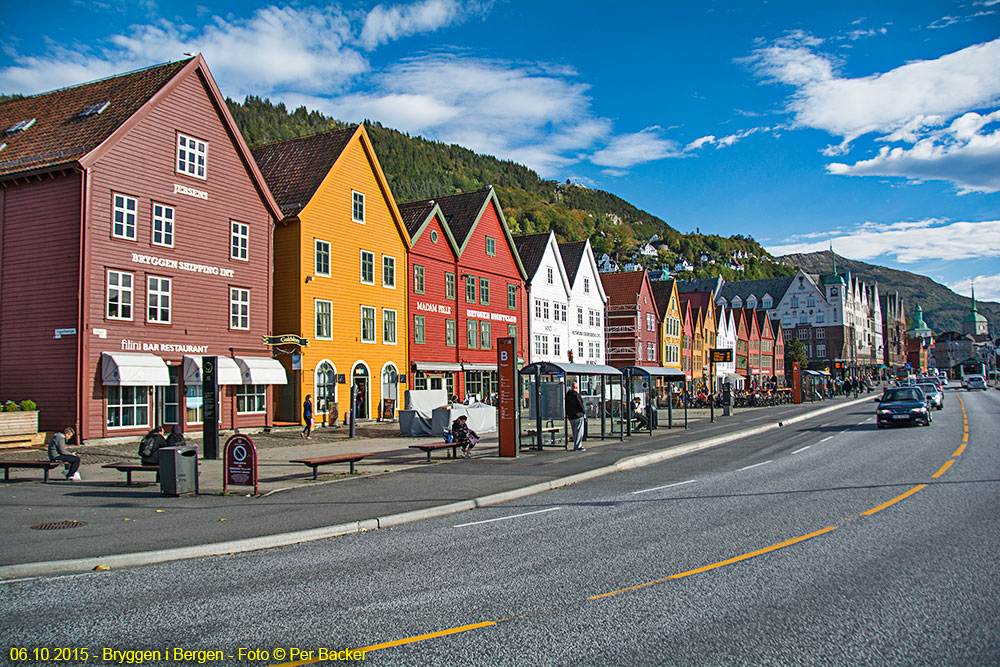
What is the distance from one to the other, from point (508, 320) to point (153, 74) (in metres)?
26.8

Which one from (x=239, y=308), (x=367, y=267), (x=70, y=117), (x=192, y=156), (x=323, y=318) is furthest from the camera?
(x=367, y=267)

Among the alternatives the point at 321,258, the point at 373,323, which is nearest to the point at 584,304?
the point at 373,323

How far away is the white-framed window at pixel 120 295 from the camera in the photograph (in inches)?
968

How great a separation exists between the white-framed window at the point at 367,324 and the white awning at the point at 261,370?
5814 mm

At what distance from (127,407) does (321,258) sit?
1121 cm

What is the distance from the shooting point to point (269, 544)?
9.64 metres

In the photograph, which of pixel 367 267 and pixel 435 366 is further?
pixel 435 366

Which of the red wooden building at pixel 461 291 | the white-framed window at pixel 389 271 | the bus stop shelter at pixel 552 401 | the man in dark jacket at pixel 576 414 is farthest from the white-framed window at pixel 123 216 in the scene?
the red wooden building at pixel 461 291

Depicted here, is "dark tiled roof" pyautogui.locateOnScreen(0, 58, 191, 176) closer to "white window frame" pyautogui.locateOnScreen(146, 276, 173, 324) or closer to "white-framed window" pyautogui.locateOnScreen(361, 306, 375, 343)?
"white window frame" pyautogui.locateOnScreen(146, 276, 173, 324)

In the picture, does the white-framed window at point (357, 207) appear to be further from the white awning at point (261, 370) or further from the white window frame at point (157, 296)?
the white window frame at point (157, 296)

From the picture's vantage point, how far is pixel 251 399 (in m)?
29.8

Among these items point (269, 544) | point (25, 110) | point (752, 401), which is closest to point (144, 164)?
point (25, 110)

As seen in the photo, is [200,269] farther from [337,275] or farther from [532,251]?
[532,251]

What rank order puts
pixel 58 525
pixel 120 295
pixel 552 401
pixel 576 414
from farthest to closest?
pixel 552 401, pixel 120 295, pixel 576 414, pixel 58 525
